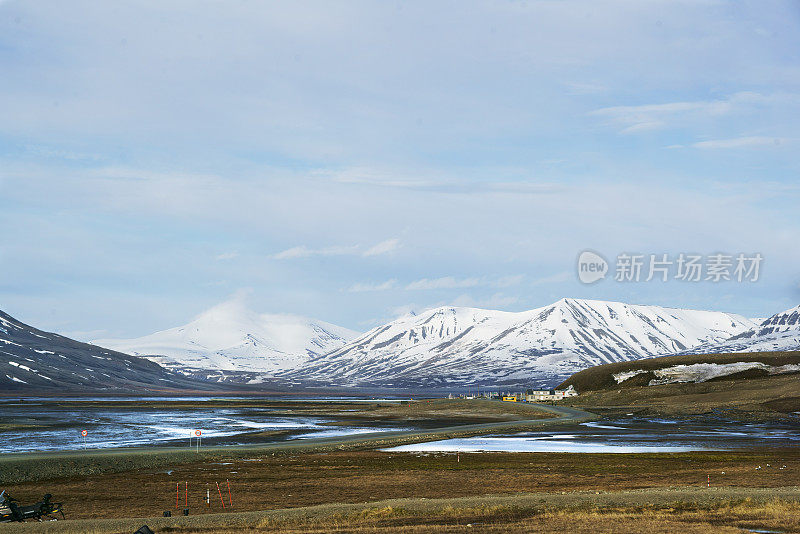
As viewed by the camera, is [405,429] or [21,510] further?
[405,429]

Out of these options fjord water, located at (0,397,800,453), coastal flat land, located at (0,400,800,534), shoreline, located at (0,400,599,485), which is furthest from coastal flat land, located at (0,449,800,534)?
fjord water, located at (0,397,800,453)

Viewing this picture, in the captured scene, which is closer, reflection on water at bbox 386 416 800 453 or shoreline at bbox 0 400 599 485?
shoreline at bbox 0 400 599 485

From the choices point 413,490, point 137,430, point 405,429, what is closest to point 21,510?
point 413,490

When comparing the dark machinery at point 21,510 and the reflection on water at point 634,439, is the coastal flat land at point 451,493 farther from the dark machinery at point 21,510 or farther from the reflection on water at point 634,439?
the reflection on water at point 634,439

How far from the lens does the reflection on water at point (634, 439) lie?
84.2m

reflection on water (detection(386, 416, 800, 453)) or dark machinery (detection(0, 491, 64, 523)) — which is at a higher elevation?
dark machinery (detection(0, 491, 64, 523))

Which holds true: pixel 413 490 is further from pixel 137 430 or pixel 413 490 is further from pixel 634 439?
pixel 137 430

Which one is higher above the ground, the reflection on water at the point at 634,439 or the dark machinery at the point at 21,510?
the dark machinery at the point at 21,510

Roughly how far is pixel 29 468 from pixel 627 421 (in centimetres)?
9504

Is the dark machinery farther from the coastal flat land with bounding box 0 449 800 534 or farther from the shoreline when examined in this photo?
the shoreline

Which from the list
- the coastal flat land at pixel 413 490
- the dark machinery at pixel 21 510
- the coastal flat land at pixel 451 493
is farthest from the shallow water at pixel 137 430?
the dark machinery at pixel 21 510

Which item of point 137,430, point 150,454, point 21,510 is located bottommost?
point 137,430

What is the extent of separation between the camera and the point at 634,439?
311ft

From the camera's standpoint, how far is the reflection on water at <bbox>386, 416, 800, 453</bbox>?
84188 millimetres
